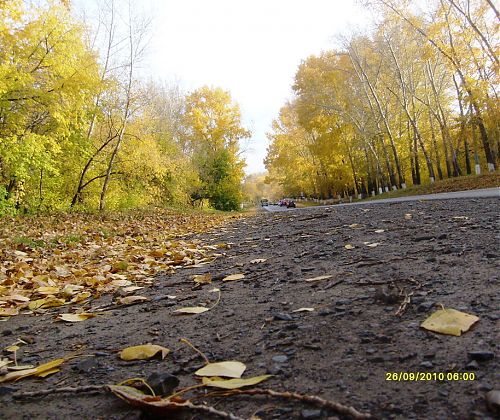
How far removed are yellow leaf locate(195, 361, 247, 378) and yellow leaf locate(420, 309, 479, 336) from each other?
0.67m

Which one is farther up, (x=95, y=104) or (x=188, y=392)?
(x=95, y=104)

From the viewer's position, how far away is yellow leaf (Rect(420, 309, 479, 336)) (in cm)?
132

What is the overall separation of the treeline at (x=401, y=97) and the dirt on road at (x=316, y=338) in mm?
16462

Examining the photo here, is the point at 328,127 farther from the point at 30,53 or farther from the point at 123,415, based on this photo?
the point at 123,415

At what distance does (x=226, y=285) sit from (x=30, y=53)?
1157 centimetres

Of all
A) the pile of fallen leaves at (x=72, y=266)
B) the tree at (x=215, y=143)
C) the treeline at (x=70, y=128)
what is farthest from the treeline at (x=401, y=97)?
the pile of fallen leaves at (x=72, y=266)

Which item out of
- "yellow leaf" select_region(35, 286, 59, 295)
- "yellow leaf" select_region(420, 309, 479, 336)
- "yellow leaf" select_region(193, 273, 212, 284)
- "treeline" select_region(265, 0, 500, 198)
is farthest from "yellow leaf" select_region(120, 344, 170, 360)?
"treeline" select_region(265, 0, 500, 198)

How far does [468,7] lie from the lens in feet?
55.4

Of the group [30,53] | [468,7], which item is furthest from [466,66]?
[30,53]

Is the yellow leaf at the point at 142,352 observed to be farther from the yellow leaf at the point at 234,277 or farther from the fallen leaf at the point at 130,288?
the fallen leaf at the point at 130,288

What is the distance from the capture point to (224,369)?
1.27m

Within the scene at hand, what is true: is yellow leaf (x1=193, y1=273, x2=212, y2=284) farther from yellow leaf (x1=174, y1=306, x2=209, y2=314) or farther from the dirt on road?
yellow leaf (x1=174, y1=306, x2=209, y2=314)
